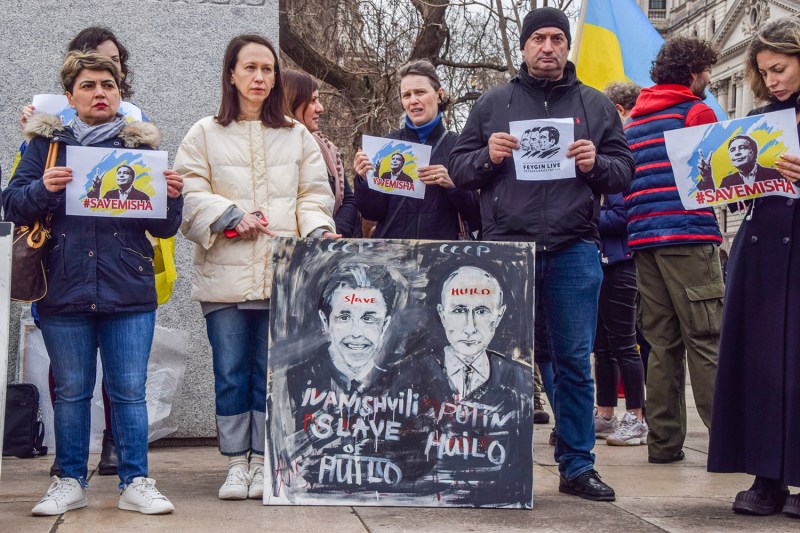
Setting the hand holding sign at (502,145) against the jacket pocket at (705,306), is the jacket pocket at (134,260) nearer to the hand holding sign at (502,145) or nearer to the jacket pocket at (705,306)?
the hand holding sign at (502,145)

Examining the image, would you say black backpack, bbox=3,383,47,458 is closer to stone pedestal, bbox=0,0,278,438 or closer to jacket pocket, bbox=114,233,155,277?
stone pedestal, bbox=0,0,278,438

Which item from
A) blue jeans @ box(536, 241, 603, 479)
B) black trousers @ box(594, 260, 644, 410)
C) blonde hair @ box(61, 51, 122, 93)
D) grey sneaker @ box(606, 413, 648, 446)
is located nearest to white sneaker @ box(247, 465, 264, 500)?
blue jeans @ box(536, 241, 603, 479)

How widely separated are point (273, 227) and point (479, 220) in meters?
1.27

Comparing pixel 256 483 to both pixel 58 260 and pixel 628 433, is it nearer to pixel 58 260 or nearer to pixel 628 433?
pixel 58 260

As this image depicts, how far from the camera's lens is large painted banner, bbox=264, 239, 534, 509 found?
4.57 metres

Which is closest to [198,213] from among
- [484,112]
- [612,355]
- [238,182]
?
[238,182]

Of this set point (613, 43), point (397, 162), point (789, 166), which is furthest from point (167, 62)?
point (613, 43)

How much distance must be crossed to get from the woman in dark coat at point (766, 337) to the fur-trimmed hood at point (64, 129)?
8.60 ft

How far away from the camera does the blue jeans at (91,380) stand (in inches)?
178

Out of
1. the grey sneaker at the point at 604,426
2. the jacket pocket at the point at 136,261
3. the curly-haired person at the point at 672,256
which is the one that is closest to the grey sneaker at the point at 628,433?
the grey sneaker at the point at 604,426

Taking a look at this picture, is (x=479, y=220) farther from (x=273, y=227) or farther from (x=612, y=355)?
(x=612, y=355)

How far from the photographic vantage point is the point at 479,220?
224 inches

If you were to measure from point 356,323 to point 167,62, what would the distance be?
2.78 m

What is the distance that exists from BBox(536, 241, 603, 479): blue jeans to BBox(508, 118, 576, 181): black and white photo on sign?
36 cm
